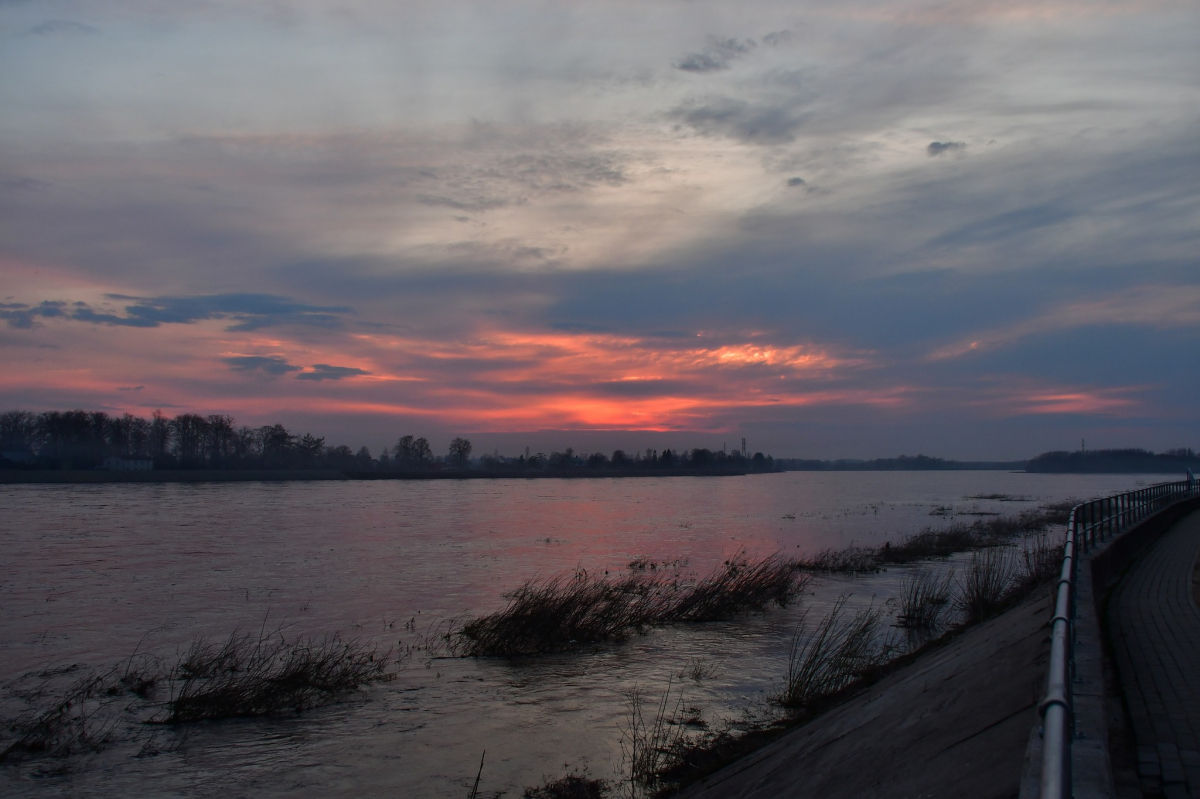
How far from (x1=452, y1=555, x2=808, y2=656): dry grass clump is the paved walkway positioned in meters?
9.82

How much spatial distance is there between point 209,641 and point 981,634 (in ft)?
55.2

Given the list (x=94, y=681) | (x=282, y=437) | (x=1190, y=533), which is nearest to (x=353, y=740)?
(x=94, y=681)

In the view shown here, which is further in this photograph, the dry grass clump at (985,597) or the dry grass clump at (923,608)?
the dry grass clump at (923,608)

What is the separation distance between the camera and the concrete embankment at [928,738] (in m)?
5.68

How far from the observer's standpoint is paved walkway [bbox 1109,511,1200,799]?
527 centimetres

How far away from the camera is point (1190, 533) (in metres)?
24.0

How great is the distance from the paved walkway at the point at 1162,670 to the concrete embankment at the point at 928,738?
75cm

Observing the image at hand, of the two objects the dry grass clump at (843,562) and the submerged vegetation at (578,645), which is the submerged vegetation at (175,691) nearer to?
the submerged vegetation at (578,645)

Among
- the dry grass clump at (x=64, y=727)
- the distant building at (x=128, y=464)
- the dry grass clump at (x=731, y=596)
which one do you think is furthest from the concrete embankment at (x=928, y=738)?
the distant building at (x=128, y=464)

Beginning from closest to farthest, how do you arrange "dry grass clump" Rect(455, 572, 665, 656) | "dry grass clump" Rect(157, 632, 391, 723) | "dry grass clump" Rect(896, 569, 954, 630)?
"dry grass clump" Rect(157, 632, 391, 723)
"dry grass clump" Rect(455, 572, 665, 656)
"dry grass clump" Rect(896, 569, 954, 630)

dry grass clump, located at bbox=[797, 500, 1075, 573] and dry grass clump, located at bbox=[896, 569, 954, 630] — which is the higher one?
dry grass clump, located at bbox=[896, 569, 954, 630]

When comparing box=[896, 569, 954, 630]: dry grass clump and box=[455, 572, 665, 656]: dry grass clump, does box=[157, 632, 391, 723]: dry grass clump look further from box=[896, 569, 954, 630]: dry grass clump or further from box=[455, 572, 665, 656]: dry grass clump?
box=[896, 569, 954, 630]: dry grass clump

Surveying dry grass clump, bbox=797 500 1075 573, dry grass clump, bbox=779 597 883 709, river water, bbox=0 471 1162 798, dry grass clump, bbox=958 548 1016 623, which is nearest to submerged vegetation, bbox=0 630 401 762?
river water, bbox=0 471 1162 798

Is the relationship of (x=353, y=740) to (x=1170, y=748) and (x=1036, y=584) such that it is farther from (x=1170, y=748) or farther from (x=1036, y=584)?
(x=1036, y=584)
